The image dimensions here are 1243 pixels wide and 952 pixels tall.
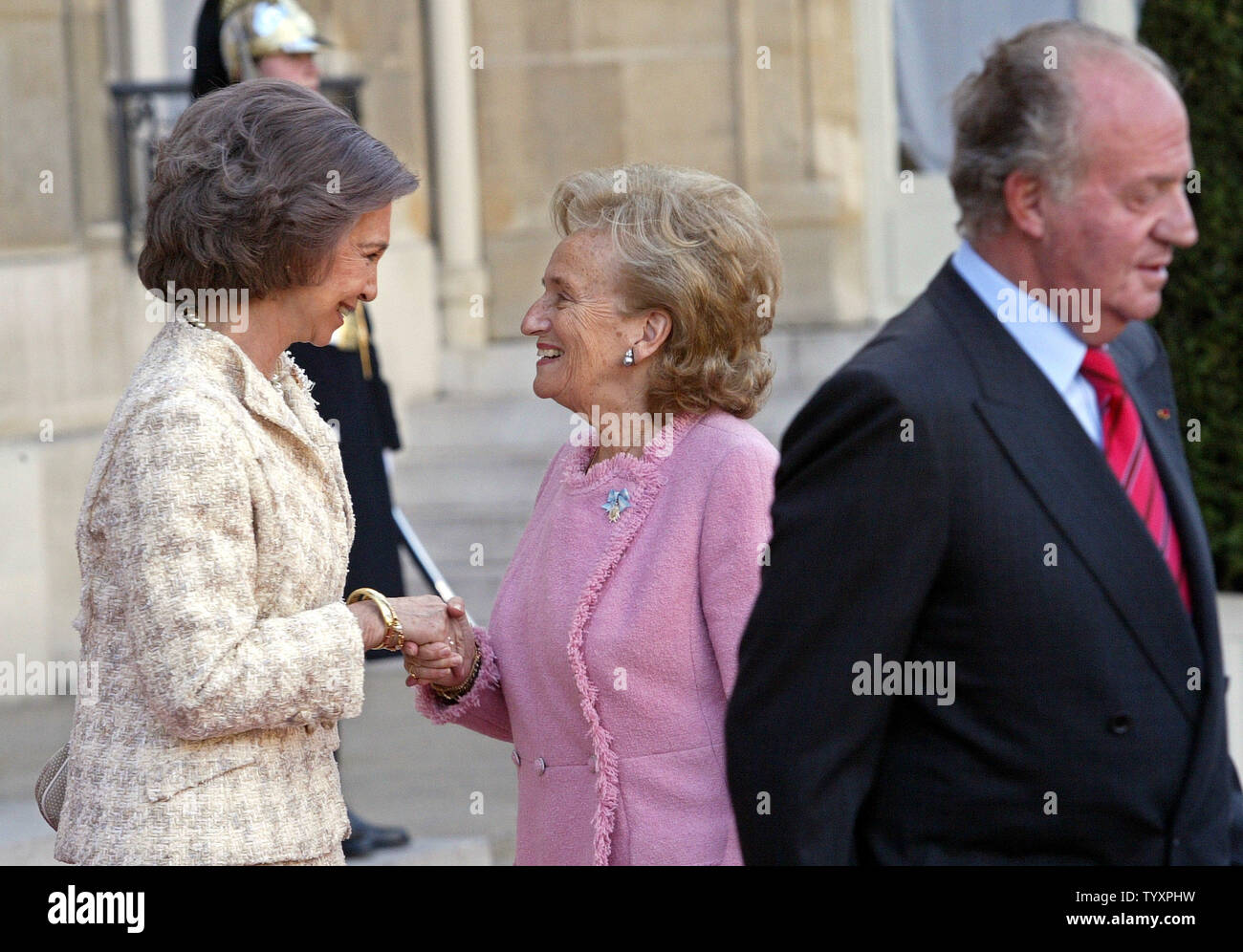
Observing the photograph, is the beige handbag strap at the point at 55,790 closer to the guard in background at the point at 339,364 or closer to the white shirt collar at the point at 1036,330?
the guard in background at the point at 339,364

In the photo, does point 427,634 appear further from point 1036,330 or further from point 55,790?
point 1036,330

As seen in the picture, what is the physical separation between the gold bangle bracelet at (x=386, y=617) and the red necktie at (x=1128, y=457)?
111 cm

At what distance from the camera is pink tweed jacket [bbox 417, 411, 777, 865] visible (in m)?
2.92

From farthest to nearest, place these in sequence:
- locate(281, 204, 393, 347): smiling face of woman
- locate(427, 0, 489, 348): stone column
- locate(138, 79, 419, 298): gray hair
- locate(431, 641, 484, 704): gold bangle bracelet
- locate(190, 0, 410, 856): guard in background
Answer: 1. locate(427, 0, 489, 348): stone column
2. locate(190, 0, 410, 856): guard in background
3. locate(431, 641, 484, 704): gold bangle bracelet
4. locate(281, 204, 393, 347): smiling face of woman
5. locate(138, 79, 419, 298): gray hair

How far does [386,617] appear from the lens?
2.81m

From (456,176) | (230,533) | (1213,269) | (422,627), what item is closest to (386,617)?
(422,627)

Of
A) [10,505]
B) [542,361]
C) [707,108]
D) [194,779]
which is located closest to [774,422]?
[707,108]

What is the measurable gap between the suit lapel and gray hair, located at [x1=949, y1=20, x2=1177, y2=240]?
21cm

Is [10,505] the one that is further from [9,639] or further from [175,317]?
[175,317]

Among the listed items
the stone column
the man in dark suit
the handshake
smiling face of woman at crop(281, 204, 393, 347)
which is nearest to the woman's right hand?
the handshake

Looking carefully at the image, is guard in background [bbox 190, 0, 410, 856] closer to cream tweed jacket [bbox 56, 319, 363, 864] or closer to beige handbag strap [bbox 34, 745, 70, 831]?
beige handbag strap [bbox 34, 745, 70, 831]

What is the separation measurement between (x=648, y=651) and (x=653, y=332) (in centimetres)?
53

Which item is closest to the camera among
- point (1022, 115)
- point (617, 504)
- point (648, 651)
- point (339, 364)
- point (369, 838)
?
point (1022, 115)

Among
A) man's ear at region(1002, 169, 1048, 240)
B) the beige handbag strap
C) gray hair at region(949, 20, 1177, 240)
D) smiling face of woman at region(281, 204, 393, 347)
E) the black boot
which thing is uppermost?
gray hair at region(949, 20, 1177, 240)
